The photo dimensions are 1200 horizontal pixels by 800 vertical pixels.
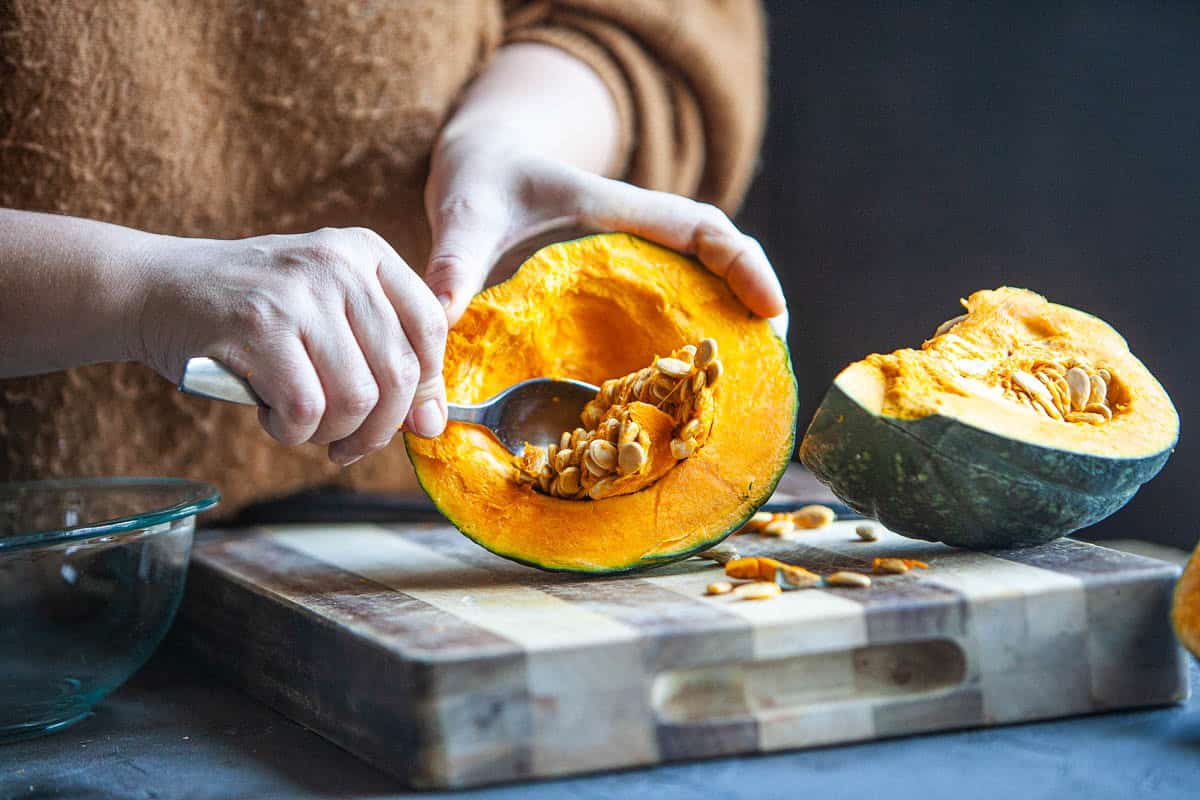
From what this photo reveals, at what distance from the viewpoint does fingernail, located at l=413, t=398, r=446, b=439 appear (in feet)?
3.15

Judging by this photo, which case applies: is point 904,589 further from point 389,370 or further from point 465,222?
point 465,222

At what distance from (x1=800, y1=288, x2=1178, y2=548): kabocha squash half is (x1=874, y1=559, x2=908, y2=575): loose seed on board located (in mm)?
49

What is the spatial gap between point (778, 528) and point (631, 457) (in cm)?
22

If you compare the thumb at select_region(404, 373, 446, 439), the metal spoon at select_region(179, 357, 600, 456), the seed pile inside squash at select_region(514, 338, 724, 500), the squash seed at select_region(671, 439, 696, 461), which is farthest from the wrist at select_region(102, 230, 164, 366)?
the squash seed at select_region(671, 439, 696, 461)

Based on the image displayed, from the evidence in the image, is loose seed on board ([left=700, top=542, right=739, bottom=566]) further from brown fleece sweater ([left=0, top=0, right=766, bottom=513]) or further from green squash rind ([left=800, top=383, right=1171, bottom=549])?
brown fleece sweater ([left=0, top=0, right=766, bottom=513])

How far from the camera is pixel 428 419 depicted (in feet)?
3.16

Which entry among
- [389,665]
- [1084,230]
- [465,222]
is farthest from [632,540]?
[1084,230]

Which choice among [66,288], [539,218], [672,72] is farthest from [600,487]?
[672,72]

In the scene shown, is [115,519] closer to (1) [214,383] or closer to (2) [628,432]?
(1) [214,383]

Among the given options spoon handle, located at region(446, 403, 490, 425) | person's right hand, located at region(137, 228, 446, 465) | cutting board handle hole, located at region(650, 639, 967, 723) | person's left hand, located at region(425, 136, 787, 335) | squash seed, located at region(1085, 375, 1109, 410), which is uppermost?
person's left hand, located at region(425, 136, 787, 335)

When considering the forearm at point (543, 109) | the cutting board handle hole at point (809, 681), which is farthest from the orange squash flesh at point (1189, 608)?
the forearm at point (543, 109)

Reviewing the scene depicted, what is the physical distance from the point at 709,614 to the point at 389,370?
0.30 meters

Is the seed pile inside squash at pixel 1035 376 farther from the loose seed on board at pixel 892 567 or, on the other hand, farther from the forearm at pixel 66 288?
the forearm at pixel 66 288

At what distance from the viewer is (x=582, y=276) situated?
1.08m
